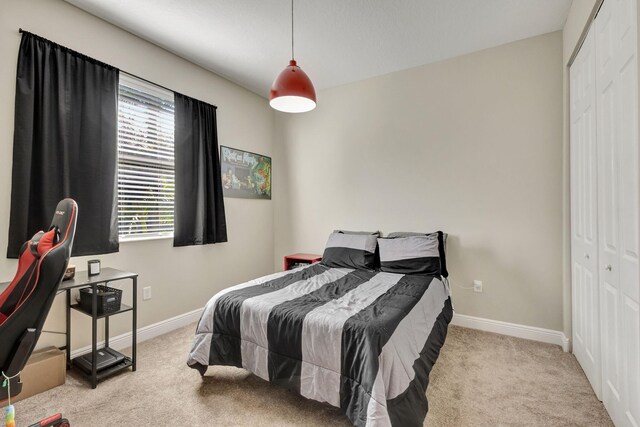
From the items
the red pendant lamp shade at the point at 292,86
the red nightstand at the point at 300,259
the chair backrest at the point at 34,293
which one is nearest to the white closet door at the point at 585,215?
the red pendant lamp shade at the point at 292,86

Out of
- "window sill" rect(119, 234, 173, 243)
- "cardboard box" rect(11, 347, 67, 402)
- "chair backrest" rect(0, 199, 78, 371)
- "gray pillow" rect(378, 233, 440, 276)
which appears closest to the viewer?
"chair backrest" rect(0, 199, 78, 371)

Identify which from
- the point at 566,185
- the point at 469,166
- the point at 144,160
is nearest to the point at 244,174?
the point at 144,160

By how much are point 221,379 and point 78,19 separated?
286cm

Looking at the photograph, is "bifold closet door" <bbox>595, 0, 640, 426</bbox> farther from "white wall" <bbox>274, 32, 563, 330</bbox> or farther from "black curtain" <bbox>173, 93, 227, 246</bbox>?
"black curtain" <bbox>173, 93, 227, 246</bbox>

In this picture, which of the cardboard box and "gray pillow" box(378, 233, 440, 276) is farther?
"gray pillow" box(378, 233, 440, 276)

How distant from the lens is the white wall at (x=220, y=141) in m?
2.04

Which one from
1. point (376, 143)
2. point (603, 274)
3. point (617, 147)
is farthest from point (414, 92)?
point (603, 274)

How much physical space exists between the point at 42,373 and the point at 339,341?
1.92 metres

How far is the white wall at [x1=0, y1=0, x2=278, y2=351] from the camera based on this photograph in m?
2.04

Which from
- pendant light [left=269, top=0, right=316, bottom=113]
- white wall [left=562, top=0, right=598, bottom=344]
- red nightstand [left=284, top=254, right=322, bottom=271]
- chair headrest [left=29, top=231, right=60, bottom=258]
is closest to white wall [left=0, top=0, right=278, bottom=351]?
red nightstand [left=284, top=254, right=322, bottom=271]

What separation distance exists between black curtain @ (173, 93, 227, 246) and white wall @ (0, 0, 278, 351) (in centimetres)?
16

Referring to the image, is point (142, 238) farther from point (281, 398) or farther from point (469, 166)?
point (469, 166)

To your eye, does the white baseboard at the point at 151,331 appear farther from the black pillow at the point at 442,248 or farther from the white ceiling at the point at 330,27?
the white ceiling at the point at 330,27

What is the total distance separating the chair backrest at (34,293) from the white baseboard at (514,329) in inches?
125
